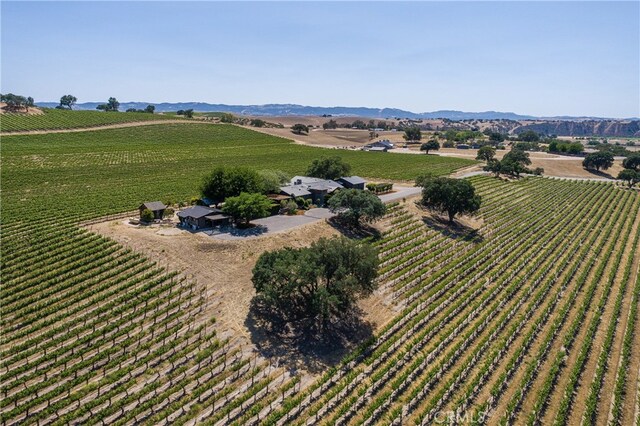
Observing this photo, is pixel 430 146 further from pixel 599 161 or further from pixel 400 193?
pixel 400 193

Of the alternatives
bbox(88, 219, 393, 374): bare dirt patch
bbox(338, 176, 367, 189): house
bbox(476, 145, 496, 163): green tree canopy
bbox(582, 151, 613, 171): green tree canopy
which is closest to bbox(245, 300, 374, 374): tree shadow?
bbox(88, 219, 393, 374): bare dirt patch

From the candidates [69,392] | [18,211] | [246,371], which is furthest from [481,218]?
[18,211]

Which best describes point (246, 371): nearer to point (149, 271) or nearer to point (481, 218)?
point (149, 271)

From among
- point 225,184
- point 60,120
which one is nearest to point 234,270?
point 225,184

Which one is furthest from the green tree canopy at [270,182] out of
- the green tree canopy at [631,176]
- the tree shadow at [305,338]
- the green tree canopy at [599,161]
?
the green tree canopy at [599,161]

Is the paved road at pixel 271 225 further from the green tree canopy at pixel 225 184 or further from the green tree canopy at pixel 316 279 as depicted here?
the green tree canopy at pixel 316 279

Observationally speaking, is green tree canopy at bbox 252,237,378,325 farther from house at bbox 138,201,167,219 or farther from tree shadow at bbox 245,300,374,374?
house at bbox 138,201,167,219
